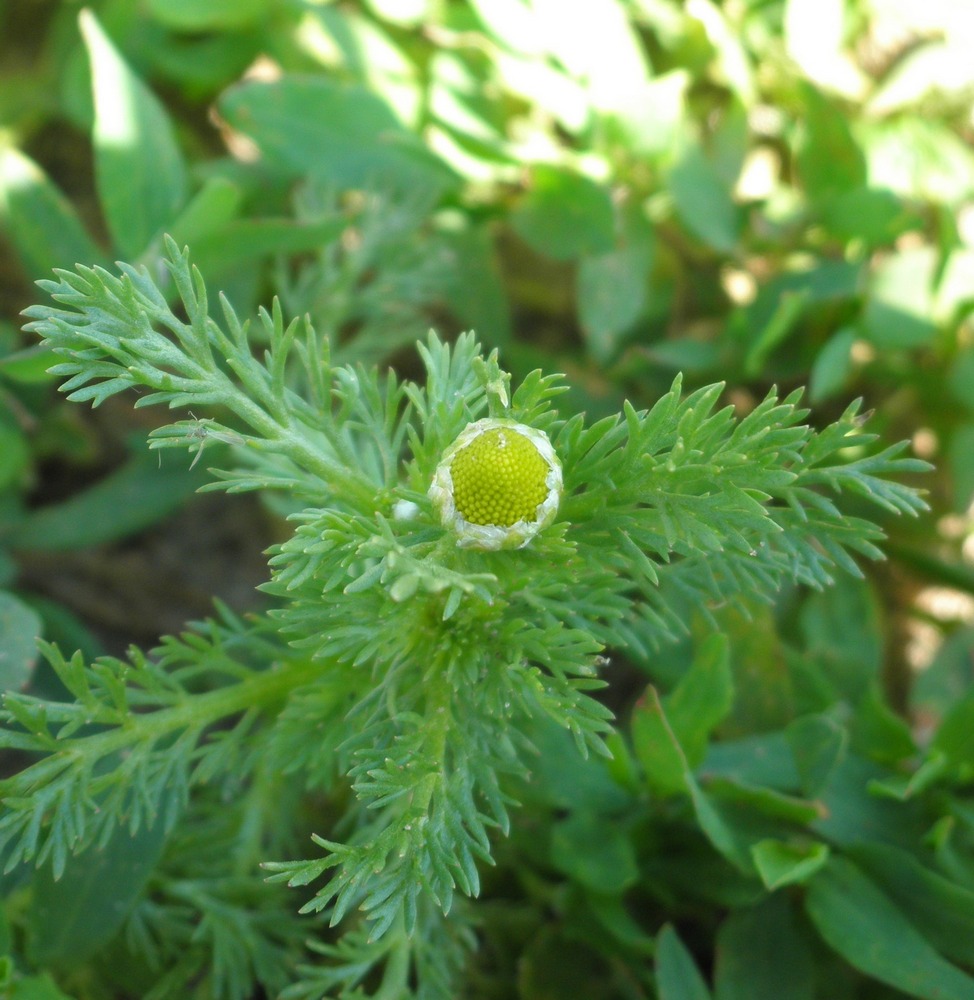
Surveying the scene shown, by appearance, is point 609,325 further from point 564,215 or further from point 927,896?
point 927,896

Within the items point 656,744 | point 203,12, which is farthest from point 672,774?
point 203,12

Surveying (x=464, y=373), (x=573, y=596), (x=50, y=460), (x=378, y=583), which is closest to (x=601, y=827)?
(x=573, y=596)

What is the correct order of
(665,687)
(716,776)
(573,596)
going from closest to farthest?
1. (573,596)
2. (716,776)
3. (665,687)

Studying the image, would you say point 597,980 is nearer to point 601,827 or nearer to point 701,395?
point 601,827

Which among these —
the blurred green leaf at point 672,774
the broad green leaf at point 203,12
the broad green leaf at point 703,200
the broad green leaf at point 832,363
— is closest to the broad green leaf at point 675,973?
the blurred green leaf at point 672,774

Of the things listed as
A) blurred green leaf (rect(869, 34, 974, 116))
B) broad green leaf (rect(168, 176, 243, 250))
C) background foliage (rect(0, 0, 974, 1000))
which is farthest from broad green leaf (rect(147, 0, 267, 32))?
blurred green leaf (rect(869, 34, 974, 116))

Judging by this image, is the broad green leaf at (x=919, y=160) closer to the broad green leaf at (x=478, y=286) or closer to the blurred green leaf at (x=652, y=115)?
the blurred green leaf at (x=652, y=115)

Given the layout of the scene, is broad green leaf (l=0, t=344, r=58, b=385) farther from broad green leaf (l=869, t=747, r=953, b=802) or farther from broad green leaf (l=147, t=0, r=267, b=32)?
broad green leaf (l=869, t=747, r=953, b=802)
